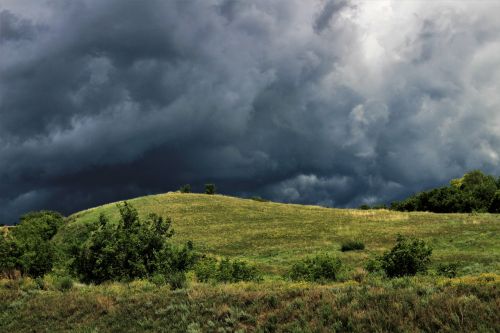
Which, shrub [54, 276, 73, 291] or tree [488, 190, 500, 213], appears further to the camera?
tree [488, 190, 500, 213]

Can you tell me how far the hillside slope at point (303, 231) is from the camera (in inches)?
1556

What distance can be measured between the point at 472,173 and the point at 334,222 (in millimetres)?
97161

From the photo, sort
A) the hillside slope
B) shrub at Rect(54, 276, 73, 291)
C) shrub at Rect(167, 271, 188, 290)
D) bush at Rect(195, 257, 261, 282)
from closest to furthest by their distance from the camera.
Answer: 1. shrub at Rect(167, 271, 188, 290)
2. shrub at Rect(54, 276, 73, 291)
3. bush at Rect(195, 257, 261, 282)
4. the hillside slope

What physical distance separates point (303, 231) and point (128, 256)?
→ 114ft

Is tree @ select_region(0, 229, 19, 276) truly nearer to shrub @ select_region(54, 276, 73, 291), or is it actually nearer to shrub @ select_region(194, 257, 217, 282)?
shrub @ select_region(54, 276, 73, 291)

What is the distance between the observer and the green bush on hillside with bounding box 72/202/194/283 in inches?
1082

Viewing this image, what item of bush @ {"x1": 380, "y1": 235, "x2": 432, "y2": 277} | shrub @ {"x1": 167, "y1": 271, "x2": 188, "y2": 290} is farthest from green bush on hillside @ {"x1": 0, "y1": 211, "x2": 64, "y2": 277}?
bush @ {"x1": 380, "y1": 235, "x2": 432, "y2": 277}

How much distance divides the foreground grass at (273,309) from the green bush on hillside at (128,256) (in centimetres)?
622

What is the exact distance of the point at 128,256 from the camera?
28.1m

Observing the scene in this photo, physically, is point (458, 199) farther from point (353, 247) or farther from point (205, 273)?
point (205, 273)

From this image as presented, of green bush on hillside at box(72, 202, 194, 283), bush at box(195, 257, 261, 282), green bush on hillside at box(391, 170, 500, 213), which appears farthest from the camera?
green bush on hillside at box(391, 170, 500, 213)

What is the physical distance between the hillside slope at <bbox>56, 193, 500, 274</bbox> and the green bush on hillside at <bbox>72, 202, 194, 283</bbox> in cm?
174

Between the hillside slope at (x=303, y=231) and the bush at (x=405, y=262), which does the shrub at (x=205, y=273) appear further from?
the bush at (x=405, y=262)

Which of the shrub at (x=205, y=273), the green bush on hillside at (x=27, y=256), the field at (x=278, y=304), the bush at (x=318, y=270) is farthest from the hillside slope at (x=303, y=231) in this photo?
the bush at (x=318, y=270)
